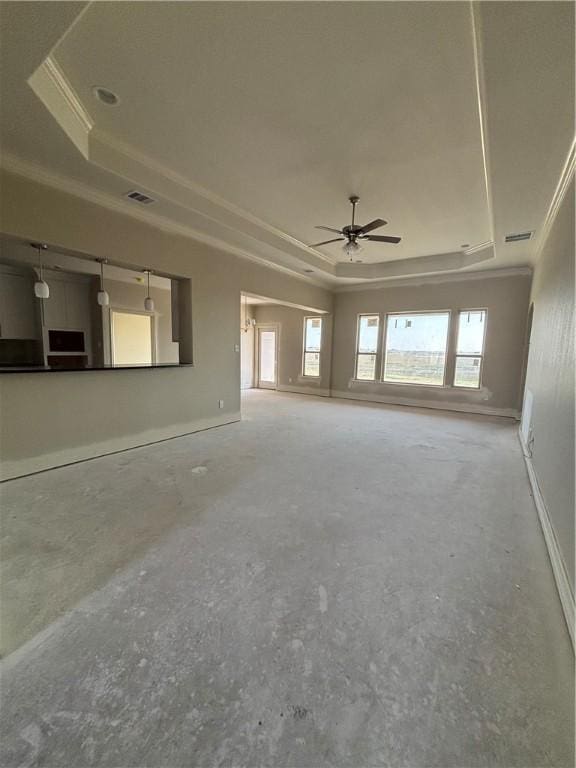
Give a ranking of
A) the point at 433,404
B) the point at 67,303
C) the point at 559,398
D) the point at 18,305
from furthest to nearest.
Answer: the point at 433,404 < the point at 67,303 < the point at 18,305 < the point at 559,398

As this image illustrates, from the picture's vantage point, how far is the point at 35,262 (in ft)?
16.5

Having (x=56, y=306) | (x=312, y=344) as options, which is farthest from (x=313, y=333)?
(x=56, y=306)

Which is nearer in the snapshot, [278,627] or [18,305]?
[278,627]

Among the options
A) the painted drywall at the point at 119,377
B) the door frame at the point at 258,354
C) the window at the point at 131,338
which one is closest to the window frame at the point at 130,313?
the window at the point at 131,338

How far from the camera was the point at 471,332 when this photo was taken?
658 centimetres

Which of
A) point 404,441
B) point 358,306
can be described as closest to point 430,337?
point 358,306

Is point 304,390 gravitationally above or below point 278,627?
above

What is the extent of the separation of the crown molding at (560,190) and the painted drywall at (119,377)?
4.04 metres

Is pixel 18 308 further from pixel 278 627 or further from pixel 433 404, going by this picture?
pixel 433 404

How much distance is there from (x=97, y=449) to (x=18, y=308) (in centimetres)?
388

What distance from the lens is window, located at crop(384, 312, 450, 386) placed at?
696 centimetres

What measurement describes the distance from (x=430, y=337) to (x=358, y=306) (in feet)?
6.16

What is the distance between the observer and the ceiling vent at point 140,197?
3.32 m

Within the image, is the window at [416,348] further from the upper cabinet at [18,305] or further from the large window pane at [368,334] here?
the upper cabinet at [18,305]
